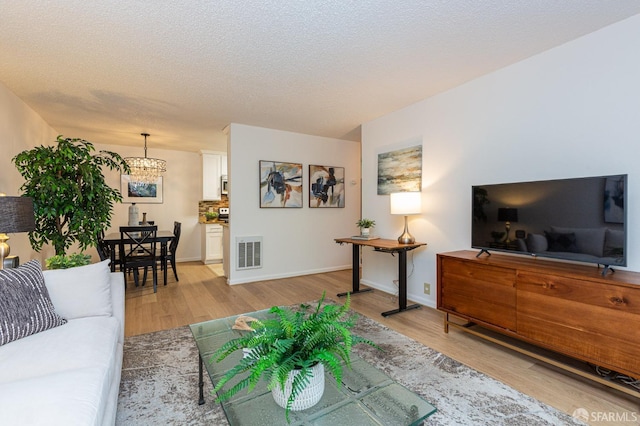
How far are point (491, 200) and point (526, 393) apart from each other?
1459 mm

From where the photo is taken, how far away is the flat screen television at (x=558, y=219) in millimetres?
1874

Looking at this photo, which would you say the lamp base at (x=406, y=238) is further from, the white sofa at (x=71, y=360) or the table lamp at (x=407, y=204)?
the white sofa at (x=71, y=360)

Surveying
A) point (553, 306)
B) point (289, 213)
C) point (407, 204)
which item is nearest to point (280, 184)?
point (289, 213)

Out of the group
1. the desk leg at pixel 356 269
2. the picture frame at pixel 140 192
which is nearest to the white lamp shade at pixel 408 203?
the desk leg at pixel 356 269

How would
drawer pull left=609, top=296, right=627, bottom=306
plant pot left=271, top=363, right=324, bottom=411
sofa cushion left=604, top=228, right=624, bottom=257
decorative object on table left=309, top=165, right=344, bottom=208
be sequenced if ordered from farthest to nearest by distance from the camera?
decorative object on table left=309, top=165, right=344, bottom=208 < sofa cushion left=604, top=228, right=624, bottom=257 < drawer pull left=609, top=296, right=627, bottom=306 < plant pot left=271, top=363, right=324, bottom=411

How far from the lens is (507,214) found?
A: 2.44 m

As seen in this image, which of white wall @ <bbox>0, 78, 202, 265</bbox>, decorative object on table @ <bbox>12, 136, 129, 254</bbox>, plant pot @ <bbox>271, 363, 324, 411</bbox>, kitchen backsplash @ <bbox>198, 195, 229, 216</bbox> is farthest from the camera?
kitchen backsplash @ <bbox>198, 195, 229, 216</bbox>

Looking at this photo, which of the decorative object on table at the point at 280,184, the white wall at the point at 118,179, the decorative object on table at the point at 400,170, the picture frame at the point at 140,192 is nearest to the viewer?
the white wall at the point at 118,179

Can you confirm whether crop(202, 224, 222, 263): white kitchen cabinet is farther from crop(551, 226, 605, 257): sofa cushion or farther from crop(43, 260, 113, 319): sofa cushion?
crop(551, 226, 605, 257): sofa cushion

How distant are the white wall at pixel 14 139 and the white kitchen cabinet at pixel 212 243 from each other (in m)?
2.73

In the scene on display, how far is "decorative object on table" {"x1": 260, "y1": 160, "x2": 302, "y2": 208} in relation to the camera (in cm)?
473

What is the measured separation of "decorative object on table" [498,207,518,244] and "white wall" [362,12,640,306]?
43 cm

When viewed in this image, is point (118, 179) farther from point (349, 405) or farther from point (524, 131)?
point (524, 131)

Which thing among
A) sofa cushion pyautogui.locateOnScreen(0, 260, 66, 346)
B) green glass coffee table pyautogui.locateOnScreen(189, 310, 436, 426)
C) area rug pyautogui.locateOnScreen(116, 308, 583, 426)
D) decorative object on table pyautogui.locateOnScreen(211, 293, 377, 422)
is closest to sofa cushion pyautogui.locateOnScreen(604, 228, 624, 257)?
area rug pyautogui.locateOnScreen(116, 308, 583, 426)
